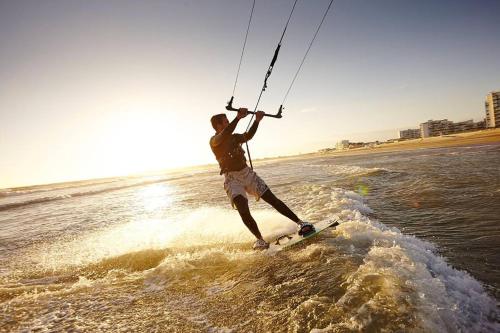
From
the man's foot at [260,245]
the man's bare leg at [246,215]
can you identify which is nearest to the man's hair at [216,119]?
the man's bare leg at [246,215]

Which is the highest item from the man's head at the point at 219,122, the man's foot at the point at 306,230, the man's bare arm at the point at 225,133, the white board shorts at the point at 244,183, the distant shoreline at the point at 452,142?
the man's head at the point at 219,122

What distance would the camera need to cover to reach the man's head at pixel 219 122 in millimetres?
6398

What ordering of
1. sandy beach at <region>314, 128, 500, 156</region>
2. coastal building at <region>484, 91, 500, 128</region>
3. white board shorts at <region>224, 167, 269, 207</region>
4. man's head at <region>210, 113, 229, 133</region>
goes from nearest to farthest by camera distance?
man's head at <region>210, 113, 229, 133</region> < white board shorts at <region>224, 167, 269, 207</region> < sandy beach at <region>314, 128, 500, 156</region> < coastal building at <region>484, 91, 500, 128</region>

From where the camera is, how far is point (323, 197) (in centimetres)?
1109

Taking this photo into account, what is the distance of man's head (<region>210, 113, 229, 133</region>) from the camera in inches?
252

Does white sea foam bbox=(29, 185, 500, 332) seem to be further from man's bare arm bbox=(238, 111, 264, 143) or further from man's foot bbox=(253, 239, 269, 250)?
man's bare arm bbox=(238, 111, 264, 143)

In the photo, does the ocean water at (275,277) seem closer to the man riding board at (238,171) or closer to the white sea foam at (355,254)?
the white sea foam at (355,254)

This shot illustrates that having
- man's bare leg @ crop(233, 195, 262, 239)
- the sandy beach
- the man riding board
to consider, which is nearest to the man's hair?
the man riding board

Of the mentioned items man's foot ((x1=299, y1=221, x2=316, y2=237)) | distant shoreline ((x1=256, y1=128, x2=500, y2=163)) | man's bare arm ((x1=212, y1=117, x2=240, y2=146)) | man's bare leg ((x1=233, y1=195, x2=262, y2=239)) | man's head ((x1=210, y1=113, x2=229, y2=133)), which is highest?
man's head ((x1=210, y1=113, x2=229, y2=133))

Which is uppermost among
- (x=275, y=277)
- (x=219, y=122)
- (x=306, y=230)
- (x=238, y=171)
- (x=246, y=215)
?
(x=219, y=122)

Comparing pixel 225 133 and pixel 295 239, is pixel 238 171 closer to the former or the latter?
pixel 225 133

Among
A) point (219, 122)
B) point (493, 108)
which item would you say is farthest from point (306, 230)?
point (493, 108)

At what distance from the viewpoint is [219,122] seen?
6414mm

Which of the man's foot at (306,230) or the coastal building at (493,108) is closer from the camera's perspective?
the man's foot at (306,230)
